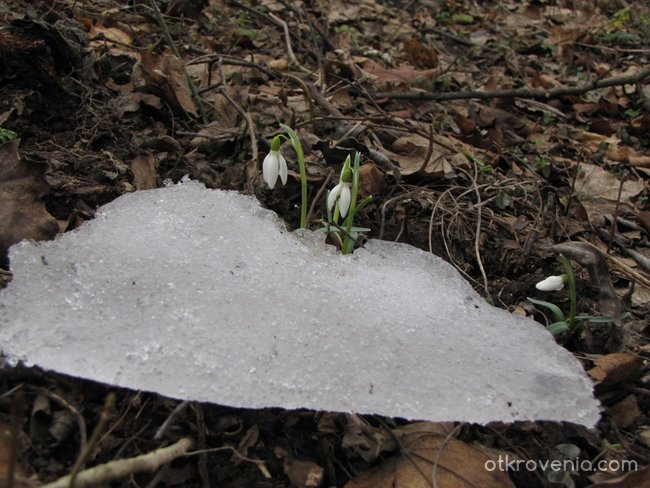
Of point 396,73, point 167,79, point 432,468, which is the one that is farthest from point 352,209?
point 396,73

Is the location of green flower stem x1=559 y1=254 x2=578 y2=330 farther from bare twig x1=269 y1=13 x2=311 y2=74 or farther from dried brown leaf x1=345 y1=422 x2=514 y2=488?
bare twig x1=269 y1=13 x2=311 y2=74

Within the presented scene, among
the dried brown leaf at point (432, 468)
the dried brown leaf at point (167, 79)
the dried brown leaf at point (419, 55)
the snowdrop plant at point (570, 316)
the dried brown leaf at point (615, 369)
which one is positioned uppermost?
the dried brown leaf at point (167, 79)

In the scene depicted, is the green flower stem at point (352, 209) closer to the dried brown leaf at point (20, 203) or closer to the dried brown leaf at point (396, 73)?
the dried brown leaf at point (20, 203)

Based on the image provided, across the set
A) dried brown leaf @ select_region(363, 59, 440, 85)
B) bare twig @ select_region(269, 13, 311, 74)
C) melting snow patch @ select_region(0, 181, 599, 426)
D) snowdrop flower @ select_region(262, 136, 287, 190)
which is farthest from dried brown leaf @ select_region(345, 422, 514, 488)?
dried brown leaf @ select_region(363, 59, 440, 85)

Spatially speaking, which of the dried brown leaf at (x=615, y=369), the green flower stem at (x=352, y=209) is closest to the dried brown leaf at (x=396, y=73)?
the green flower stem at (x=352, y=209)

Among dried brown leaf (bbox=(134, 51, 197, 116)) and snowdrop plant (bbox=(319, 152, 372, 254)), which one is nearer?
Result: snowdrop plant (bbox=(319, 152, 372, 254))

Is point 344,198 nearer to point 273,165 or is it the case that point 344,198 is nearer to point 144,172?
point 273,165
